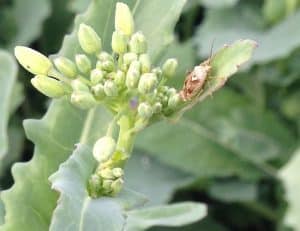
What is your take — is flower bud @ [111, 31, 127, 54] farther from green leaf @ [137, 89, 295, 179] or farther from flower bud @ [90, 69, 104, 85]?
green leaf @ [137, 89, 295, 179]

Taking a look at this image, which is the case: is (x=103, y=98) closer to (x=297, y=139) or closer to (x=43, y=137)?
(x=43, y=137)

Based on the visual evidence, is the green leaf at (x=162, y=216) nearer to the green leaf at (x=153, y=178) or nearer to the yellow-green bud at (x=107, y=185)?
the yellow-green bud at (x=107, y=185)

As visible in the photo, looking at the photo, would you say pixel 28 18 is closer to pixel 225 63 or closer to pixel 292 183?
pixel 292 183

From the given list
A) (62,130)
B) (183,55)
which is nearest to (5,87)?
(62,130)

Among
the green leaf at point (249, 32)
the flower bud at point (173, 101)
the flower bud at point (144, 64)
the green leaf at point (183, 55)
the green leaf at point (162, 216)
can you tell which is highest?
the green leaf at point (249, 32)

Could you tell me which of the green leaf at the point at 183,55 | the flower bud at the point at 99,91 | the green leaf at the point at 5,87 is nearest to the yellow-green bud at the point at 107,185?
the flower bud at the point at 99,91

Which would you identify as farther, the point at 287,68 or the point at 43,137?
the point at 287,68

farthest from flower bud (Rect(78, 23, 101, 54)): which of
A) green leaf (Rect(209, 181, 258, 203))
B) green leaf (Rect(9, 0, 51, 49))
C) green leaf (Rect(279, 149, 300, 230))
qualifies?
green leaf (Rect(9, 0, 51, 49))

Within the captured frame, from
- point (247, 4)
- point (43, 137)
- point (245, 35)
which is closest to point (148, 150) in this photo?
point (245, 35)
